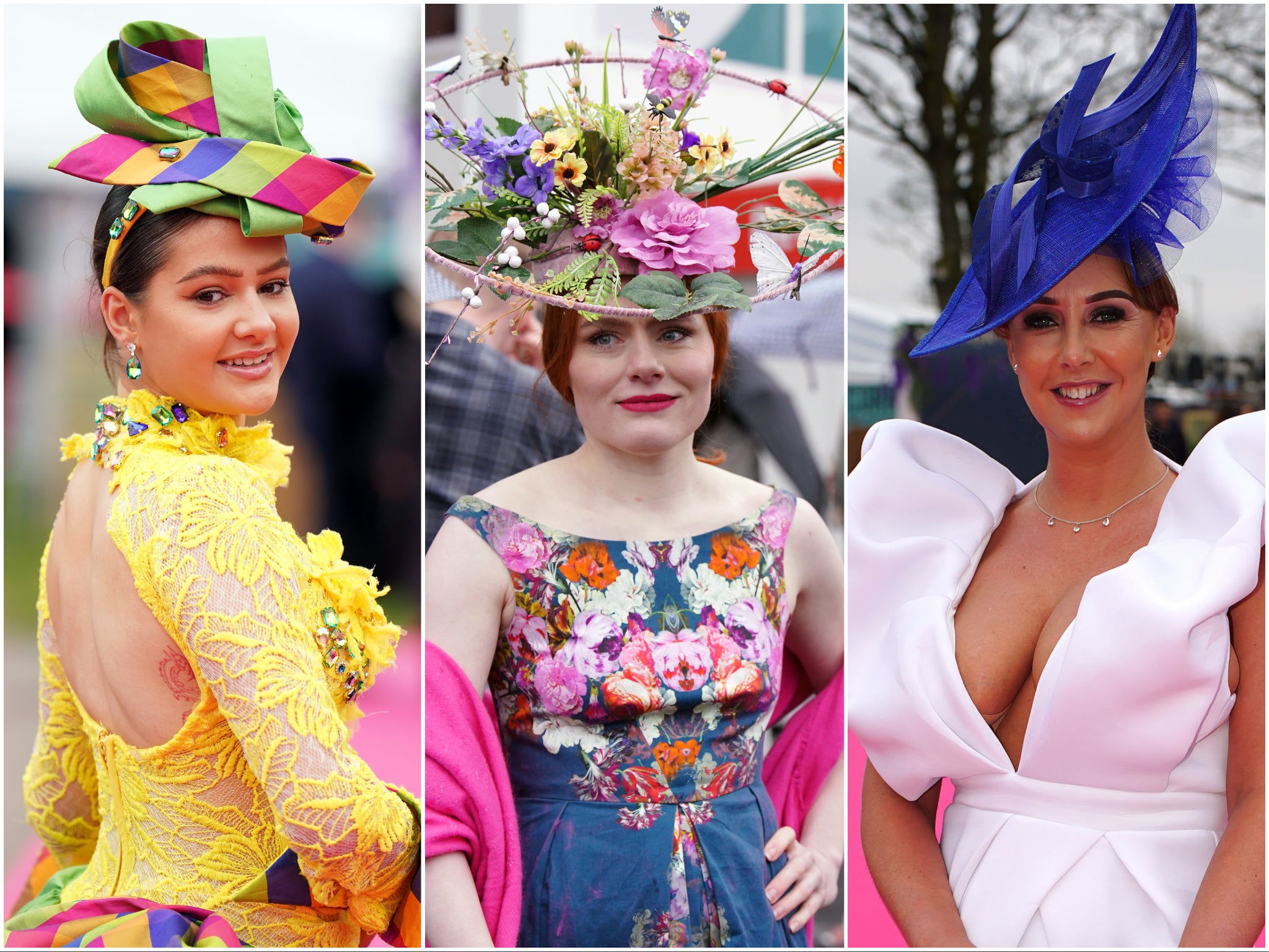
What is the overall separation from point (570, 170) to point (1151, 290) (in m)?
1.02

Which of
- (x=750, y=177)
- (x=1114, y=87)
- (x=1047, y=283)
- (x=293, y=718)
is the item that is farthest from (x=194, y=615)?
(x=1114, y=87)

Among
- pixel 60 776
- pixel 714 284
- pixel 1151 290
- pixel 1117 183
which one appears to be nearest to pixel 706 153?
pixel 714 284

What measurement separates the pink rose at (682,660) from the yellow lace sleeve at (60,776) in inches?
40.5

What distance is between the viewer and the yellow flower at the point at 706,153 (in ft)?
6.51

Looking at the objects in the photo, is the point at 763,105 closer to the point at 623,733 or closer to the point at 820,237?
the point at 820,237

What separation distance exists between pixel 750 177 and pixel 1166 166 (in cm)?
72

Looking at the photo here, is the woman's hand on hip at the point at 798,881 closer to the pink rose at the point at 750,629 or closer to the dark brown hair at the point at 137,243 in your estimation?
the pink rose at the point at 750,629

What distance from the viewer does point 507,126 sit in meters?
2.01

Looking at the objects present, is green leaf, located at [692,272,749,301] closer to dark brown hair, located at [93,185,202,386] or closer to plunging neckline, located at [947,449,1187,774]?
plunging neckline, located at [947,449,1187,774]

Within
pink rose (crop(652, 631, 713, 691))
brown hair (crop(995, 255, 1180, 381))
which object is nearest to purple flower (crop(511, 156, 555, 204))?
pink rose (crop(652, 631, 713, 691))

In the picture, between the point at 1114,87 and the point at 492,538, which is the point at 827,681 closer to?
the point at 492,538

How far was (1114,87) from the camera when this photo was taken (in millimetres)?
3402

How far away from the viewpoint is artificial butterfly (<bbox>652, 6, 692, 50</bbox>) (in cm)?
192

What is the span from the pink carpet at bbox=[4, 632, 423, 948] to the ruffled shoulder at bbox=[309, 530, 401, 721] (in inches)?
5.8
